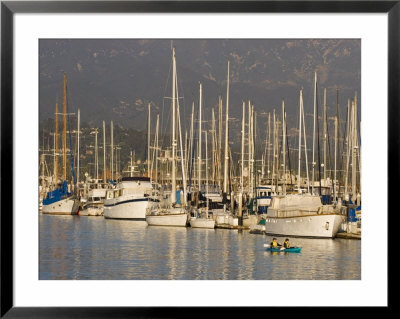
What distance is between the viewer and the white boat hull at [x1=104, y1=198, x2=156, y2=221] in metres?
16.7

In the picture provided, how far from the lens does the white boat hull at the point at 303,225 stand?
45.1 feet

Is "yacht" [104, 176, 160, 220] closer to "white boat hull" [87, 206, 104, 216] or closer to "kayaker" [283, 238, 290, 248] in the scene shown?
"white boat hull" [87, 206, 104, 216]

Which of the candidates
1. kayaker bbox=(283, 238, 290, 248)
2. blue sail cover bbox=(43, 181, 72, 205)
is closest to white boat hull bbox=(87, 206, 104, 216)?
blue sail cover bbox=(43, 181, 72, 205)

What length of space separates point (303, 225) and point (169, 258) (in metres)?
4.88

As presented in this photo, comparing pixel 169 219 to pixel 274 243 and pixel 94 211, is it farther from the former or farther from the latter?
pixel 274 243

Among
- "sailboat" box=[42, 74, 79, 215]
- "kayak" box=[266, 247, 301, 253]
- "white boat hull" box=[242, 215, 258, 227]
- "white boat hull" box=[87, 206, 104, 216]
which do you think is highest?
"sailboat" box=[42, 74, 79, 215]

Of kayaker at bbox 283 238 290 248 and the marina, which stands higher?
the marina

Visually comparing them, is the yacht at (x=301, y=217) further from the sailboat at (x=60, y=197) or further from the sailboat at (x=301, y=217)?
the sailboat at (x=60, y=197)

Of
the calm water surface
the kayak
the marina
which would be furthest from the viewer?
the kayak

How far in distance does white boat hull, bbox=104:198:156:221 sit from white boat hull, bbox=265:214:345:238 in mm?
2871

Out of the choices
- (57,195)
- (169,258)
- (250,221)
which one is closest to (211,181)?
(250,221)

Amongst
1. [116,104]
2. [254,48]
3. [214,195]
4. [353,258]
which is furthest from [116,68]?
[214,195]
